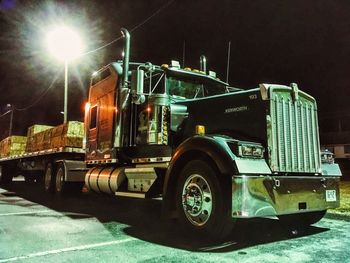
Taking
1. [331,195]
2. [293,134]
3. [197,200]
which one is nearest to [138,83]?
[197,200]

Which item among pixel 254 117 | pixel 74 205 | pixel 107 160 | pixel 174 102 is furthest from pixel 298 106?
pixel 74 205

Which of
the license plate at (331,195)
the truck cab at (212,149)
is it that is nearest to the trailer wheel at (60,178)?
the truck cab at (212,149)

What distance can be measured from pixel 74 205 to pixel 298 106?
6.40m

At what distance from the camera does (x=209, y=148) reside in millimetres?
5059

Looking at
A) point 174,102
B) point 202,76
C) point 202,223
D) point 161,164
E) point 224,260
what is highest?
point 202,76

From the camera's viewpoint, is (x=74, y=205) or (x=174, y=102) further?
(x=74, y=205)

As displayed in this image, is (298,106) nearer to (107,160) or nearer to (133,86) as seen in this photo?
(133,86)

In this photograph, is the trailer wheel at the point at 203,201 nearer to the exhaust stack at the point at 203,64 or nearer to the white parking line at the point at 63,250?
the white parking line at the point at 63,250

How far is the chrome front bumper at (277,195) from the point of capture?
15.0 ft

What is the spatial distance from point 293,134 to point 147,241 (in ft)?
9.18

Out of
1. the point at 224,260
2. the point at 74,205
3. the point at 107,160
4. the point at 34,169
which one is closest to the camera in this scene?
the point at 224,260

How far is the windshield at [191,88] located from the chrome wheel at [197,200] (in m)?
2.48

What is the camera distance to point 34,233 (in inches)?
227

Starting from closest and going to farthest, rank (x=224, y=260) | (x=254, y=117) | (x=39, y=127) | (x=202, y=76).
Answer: (x=224, y=260)
(x=254, y=117)
(x=202, y=76)
(x=39, y=127)
